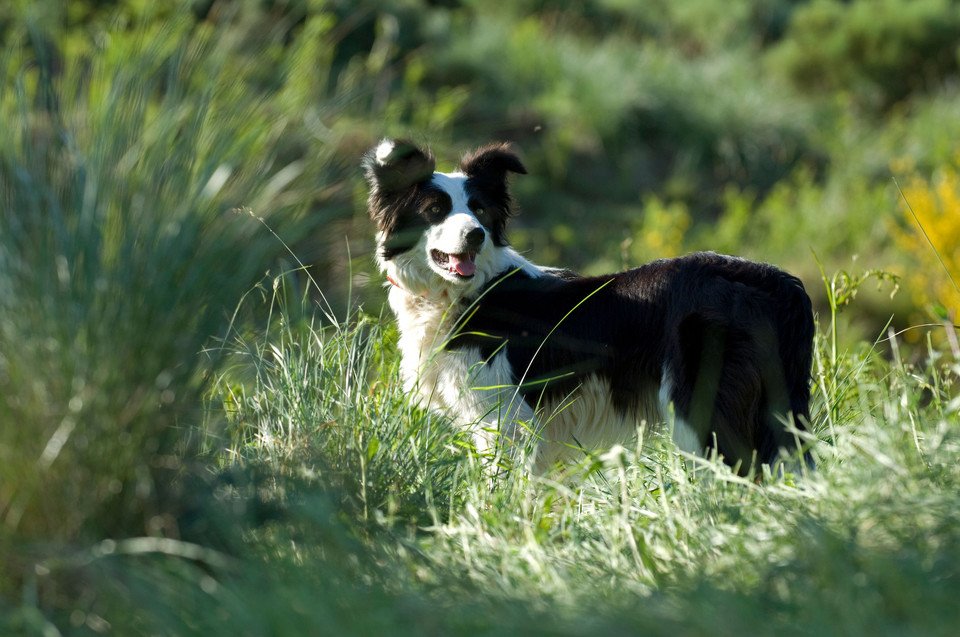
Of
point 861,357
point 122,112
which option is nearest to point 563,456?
point 861,357

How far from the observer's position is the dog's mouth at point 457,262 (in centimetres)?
368

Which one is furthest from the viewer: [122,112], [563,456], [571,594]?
[563,456]

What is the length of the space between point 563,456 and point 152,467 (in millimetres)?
2122

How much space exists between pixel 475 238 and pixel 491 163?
0.60m

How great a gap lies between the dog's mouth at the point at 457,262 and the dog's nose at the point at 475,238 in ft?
0.16

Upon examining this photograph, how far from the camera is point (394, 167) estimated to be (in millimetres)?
3934

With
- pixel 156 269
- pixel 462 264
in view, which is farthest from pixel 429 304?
pixel 156 269

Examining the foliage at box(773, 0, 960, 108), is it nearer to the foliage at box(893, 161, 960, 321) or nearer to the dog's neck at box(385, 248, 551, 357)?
the foliage at box(893, 161, 960, 321)

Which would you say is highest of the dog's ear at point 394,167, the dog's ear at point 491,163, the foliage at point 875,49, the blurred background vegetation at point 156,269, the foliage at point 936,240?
the foliage at point 875,49

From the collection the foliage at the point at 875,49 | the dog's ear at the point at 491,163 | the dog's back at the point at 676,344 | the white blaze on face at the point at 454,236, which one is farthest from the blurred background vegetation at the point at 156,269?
the foliage at the point at 875,49

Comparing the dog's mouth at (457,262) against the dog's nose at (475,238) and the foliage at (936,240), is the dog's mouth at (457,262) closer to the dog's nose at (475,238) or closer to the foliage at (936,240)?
the dog's nose at (475,238)

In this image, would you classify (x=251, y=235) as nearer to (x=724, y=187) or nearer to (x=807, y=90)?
(x=724, y=187)

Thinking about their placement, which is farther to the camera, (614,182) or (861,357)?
(614,182)

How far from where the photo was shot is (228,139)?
2184 mm
